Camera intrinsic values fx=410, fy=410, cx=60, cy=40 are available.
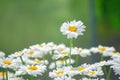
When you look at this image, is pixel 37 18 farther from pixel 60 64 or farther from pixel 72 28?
pixel 72 28

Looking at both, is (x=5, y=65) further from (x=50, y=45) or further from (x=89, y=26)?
(x=89, y=26)

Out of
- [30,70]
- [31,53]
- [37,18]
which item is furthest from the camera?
[37,18]

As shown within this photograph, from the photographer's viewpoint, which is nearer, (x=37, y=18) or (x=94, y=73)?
(x=94, y=73)

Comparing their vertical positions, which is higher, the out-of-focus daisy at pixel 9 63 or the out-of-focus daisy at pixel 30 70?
the out-of-focus daisy at pixel 9 63

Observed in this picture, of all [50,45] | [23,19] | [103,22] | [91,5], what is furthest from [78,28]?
[103,22]

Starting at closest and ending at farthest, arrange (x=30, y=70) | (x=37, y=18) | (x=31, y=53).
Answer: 1. (x=30, y=70)
2. (x=31, y=53)
3. (x=37, y=18)

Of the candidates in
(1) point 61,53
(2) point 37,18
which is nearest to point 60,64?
(1) point 61,53

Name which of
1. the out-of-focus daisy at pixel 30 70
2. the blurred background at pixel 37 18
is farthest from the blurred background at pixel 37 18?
the out-of-focus daisy at pixel 30 70

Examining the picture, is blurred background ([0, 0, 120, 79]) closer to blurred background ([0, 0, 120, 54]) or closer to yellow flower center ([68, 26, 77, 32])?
blurred background ([0, 0, 120, 54])

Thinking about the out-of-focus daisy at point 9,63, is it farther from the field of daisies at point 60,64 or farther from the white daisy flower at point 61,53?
the white daisy flower at point 61,53

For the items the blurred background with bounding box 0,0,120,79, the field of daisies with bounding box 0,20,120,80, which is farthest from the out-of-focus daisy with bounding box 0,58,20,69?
the blurred background with bounding box 0,0,120,79

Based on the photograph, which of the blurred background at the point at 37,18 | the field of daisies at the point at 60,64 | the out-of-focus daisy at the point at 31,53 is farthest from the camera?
the blurred background at the point at 37,18
